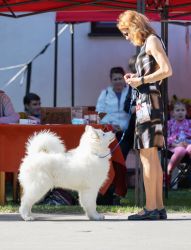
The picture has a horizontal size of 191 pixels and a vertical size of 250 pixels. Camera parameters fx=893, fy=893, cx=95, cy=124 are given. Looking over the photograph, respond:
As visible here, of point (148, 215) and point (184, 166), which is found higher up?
point (184, 166)

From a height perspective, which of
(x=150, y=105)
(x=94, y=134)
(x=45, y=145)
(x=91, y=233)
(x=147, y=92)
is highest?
(x=147, y=92)

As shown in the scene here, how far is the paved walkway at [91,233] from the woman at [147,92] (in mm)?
543

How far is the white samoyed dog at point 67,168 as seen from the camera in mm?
9336

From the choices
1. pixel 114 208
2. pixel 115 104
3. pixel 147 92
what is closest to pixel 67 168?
pixel 147 92

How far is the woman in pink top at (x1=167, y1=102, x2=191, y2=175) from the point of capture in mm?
12671

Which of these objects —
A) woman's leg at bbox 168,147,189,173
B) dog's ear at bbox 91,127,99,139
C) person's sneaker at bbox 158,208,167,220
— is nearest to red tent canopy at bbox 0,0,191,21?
woman's leg at bbox 168,147,189,173

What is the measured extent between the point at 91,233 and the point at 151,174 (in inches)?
42.2

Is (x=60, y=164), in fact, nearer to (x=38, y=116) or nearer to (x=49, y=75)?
(x=38, y=116)

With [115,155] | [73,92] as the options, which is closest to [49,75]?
[73,92]

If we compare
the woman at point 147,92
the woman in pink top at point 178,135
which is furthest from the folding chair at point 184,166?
the woman at point 147,92

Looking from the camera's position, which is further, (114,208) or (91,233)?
(114,208)

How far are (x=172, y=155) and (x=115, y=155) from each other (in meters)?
2.13

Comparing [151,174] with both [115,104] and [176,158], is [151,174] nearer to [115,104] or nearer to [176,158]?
[115,104]

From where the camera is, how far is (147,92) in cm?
920
